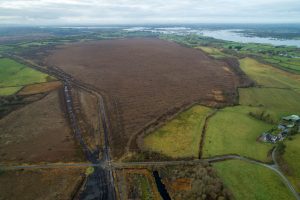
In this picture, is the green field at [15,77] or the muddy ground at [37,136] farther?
the green field at [15,77]

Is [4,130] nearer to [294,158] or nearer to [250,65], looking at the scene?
[294,158]

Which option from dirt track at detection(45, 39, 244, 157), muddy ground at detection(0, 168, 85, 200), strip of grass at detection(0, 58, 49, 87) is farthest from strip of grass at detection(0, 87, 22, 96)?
muddy ground at detection(0, 168, 85, 200)

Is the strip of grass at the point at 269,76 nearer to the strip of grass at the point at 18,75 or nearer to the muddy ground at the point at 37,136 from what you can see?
the muddy ground at the point at 37,136

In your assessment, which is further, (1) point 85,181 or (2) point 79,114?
(2) point 79,114

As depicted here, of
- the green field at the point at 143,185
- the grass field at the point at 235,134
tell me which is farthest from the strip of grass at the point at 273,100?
the green field at the point at 143,185

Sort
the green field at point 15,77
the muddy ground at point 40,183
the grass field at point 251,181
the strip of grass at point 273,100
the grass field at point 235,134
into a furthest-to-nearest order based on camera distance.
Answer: the green field at point 15,77, the strip of grass at point 273,100, the grass field at point 235,134, the muddy ground at point 40,183, the grass field at point 251,181

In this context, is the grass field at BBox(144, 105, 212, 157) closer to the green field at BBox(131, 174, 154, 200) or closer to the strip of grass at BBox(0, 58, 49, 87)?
the green field at BBox(131, 174, 154, 200)

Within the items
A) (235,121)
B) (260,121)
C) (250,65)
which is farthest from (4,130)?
(250,65)

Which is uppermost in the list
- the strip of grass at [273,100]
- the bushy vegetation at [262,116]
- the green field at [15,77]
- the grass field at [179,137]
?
the green field at [15,77]
